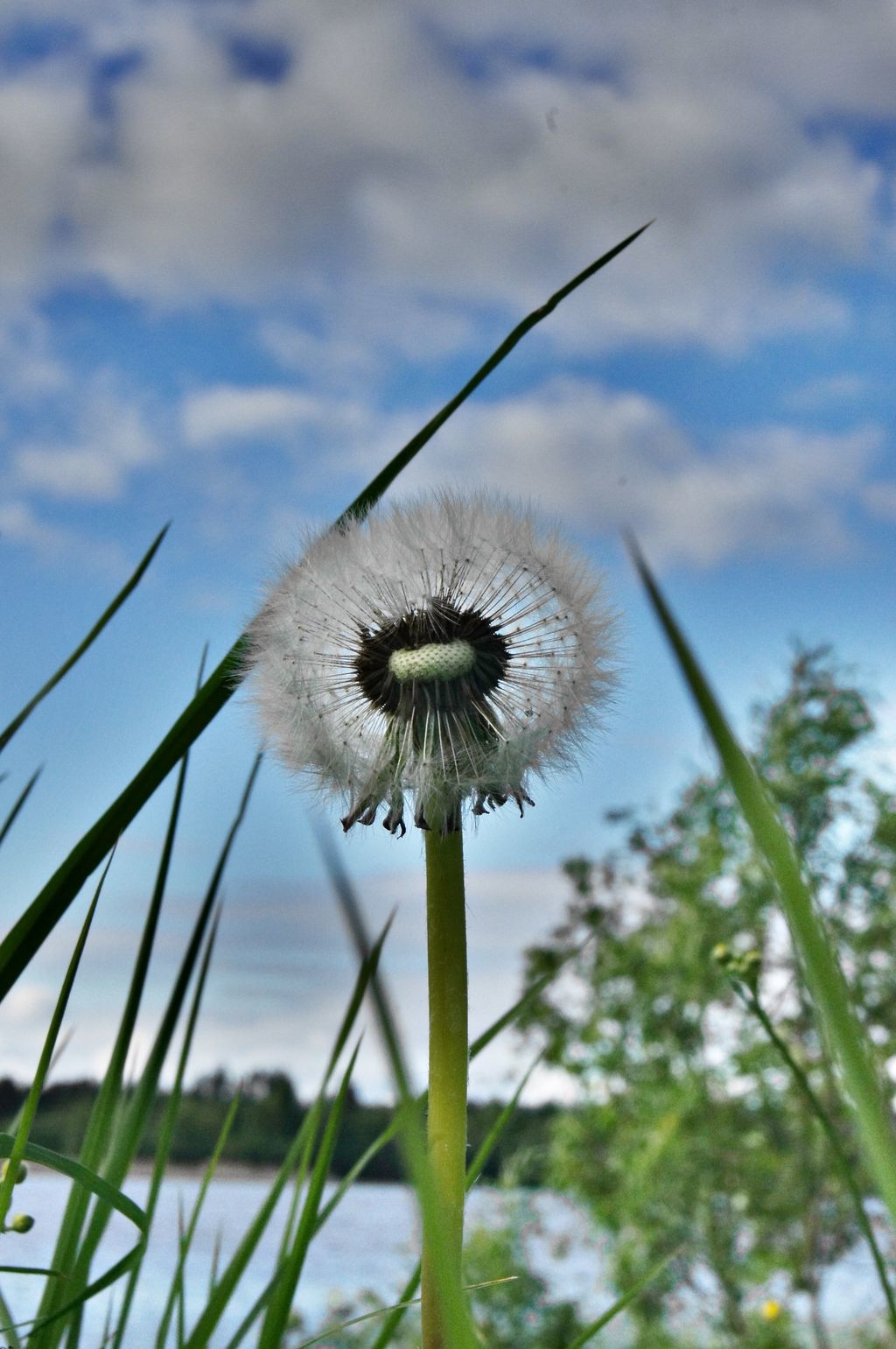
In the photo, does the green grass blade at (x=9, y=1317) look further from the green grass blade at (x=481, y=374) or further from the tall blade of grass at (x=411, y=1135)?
the green grass blade at (x=481, y=374)

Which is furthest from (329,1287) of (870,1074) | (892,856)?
(870,1074)

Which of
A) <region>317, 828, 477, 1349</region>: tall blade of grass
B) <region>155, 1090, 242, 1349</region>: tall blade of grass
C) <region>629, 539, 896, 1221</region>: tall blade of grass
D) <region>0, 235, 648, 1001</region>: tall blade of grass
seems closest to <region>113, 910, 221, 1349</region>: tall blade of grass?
<region>155, 1090, 242, 1349</region>: tall blade of grass

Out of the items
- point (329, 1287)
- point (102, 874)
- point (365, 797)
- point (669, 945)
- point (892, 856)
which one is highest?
point (892, 856)

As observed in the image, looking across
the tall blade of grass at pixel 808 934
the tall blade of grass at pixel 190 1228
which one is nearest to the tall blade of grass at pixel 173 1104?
the tall blade of grass at pixel 190 1228

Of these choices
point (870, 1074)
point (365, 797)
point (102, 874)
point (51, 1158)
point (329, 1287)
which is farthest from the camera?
point (329, 1287)

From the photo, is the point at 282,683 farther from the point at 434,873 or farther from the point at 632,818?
the point at 632,818

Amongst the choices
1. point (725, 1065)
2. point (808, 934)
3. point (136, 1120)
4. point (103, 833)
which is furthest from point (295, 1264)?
point (725, 1065)
